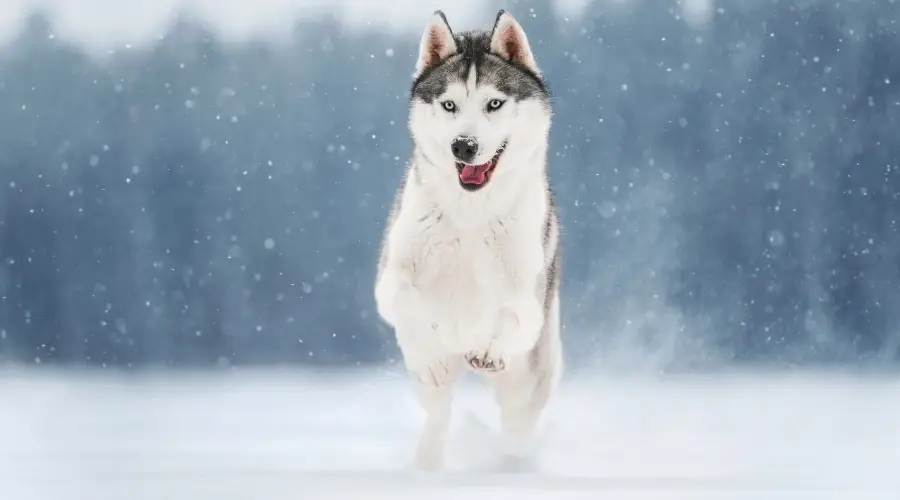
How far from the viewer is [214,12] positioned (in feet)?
33.0

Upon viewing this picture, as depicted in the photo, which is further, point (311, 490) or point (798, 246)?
point (798, 246)

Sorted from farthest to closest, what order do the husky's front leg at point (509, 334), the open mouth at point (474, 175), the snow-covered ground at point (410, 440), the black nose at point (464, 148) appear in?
1. the husky's front leg at point (509, 334)
2. the open mouth at point (474, 175)
3. the black nose at point (464, 148)
4. the snow-covered ground at point (410, 440)

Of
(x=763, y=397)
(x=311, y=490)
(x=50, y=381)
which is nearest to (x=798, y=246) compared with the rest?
(x=763, y=397)

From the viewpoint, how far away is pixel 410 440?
14.9 feet

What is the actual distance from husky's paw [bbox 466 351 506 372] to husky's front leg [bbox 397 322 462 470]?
0.15 meters

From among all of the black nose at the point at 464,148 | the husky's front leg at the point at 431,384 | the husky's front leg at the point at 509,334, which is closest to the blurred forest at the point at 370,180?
the husky's front leg at the point at 431,384

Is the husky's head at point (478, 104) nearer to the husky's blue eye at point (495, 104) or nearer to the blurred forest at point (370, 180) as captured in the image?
the husky's blue eye at point (495, 104)

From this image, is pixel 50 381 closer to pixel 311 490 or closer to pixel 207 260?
pixel 207 260

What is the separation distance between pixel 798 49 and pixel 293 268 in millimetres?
5705

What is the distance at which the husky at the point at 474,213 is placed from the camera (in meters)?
3.11

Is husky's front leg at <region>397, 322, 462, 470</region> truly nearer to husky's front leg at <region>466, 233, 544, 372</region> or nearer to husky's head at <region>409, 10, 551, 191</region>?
husky's front leg at <region>466, 233, 544, 372</region>

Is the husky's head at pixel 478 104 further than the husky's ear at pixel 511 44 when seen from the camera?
No

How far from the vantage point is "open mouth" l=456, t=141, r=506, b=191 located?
9.87 feet

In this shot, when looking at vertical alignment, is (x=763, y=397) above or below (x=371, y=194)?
below
